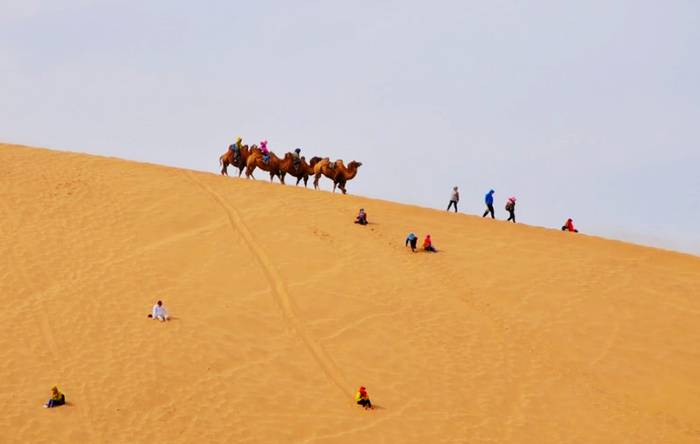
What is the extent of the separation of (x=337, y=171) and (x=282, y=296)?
11199 millimetres

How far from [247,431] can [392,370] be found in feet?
12.9

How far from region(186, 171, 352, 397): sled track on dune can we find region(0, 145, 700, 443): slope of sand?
0.19 feet

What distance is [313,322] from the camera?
21.6 metres

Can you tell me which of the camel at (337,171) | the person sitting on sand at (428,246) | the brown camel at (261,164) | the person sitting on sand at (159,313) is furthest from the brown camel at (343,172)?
the person sitting on sand at (159,313)

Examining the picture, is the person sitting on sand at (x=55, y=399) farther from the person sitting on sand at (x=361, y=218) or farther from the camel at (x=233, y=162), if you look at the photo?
the camel at (x=233, y=162)

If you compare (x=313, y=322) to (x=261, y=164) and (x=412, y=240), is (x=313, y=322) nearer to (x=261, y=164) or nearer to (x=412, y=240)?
(x=412, y=240)

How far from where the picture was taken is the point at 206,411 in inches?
697

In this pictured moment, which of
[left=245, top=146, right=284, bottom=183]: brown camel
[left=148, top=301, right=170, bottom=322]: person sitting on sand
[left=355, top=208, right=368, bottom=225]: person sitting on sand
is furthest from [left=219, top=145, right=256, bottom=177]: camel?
[left=148, top=301, right=170, bottom=322]: person sitting on sand

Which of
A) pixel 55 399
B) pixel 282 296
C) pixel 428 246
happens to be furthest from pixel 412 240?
pixel 55 399

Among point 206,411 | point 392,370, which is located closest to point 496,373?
point 392,370

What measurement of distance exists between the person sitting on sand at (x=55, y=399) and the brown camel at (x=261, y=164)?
17.0 m

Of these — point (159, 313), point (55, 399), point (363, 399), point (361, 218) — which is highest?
point (361, 218)

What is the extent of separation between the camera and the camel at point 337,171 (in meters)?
33.3

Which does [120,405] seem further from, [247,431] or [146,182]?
[146,182]
